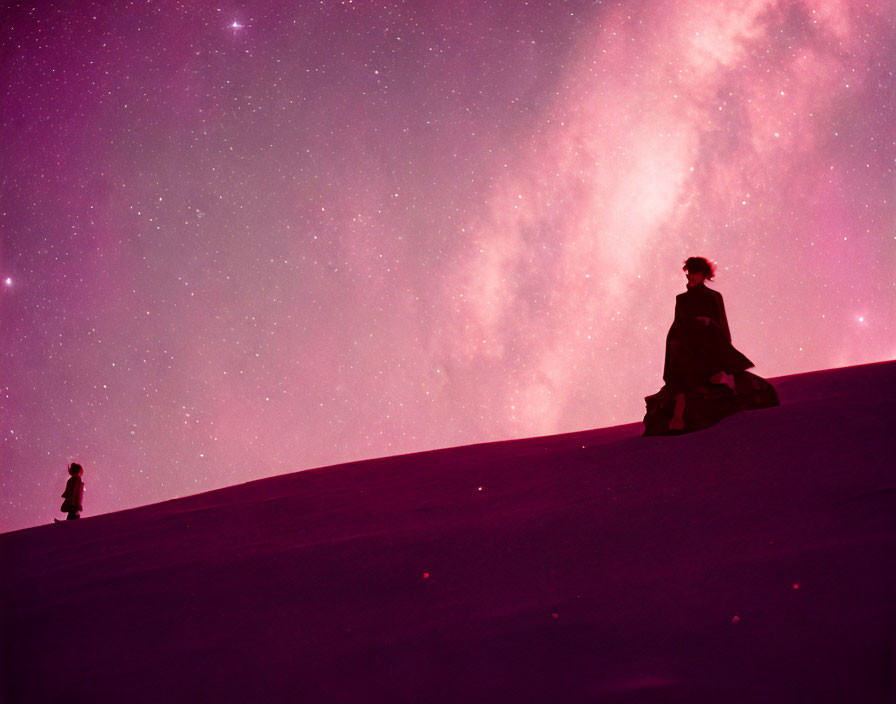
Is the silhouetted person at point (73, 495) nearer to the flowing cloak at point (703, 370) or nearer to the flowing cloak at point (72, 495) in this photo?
the flowing cloak at point (72, 495)

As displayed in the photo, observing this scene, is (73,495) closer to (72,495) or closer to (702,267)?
(72,495)

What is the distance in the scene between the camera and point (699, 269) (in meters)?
6.70

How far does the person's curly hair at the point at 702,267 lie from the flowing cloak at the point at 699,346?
0.14 metres

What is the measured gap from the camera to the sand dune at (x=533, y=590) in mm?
2400

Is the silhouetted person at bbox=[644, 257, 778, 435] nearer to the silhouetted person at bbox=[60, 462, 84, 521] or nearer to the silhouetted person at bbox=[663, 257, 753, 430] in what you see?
the silhouetted person at bbox=[663, 257, 753, 430]

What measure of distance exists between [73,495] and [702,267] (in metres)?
10.2

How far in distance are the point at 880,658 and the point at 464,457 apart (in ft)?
22.0

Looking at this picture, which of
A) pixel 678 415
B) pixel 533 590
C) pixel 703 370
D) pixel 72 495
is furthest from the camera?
pixel 72 495

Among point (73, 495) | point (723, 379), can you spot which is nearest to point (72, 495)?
point (73, 495)

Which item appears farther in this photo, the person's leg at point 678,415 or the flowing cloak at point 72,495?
the flowing cloak at point 72,495

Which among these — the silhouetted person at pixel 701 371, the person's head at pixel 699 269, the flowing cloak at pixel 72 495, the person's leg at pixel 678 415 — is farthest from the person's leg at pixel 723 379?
the flowing cloak at pixel 72 495

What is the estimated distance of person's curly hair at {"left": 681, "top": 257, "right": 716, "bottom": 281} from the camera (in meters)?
6.70

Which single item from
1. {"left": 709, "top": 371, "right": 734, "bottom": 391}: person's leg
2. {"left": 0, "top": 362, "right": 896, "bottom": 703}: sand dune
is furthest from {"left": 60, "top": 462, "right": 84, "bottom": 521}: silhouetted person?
{"left": 709, "top": 371, "right": 734, "bottom": 391}: person's leg

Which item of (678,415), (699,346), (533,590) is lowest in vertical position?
(533,590)
